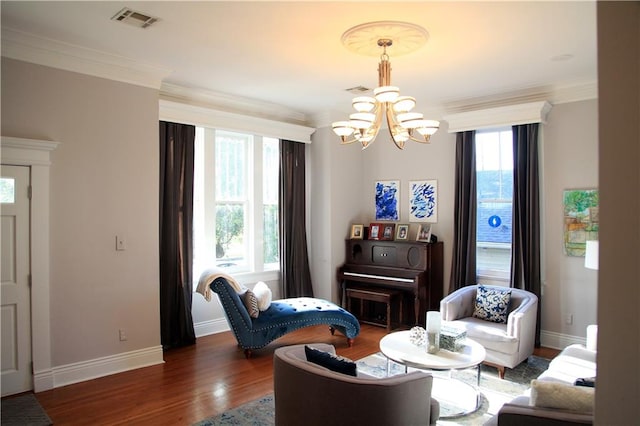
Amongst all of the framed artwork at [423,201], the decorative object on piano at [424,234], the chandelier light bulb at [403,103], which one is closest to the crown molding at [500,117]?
the framed artwork at [423,201]

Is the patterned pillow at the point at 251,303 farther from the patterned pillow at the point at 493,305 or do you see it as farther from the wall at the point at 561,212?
the wall at the point at 561,212

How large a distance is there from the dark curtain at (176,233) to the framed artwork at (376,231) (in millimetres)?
2470

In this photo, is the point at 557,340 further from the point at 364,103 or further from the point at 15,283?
the point at 15,283

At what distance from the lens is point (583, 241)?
463 cm

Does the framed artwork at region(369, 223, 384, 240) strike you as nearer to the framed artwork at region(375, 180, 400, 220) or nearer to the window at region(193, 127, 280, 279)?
the framed artwork at region(375, 180, 400, 220)

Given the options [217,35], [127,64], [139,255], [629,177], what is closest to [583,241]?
[629,177]

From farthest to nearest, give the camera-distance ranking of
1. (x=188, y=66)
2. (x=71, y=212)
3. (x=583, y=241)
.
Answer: (x=583, y=241) < (x=188, y=66) < (x=71, y=212)

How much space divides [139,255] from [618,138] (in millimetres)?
3935

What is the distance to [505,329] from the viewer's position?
417 centimetres

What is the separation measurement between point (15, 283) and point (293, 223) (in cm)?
333

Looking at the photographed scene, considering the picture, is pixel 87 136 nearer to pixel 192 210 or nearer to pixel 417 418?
pixel 192 210

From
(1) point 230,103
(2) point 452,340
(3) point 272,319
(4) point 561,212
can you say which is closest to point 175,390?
(3) point 272,319

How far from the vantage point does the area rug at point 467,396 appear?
315 cm

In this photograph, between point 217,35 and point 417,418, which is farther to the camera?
point 217,35
